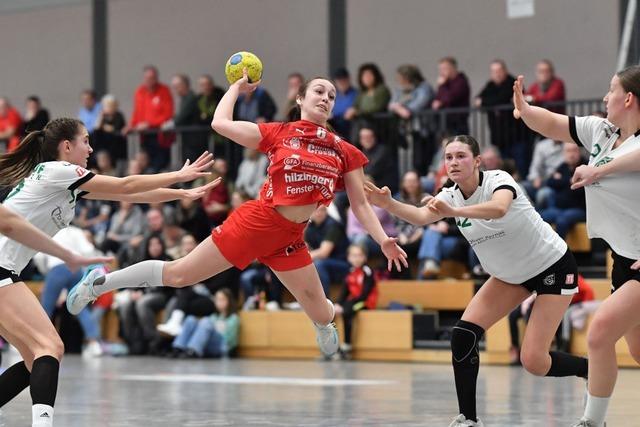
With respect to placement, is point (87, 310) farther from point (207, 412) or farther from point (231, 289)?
point (207, 412)

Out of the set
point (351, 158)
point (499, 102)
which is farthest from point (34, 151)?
point (499, 102)

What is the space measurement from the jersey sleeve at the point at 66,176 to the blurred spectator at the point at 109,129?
1220 cm

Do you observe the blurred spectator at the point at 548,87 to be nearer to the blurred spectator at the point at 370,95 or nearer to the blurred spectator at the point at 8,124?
the blurred spectator at the point at 370,95

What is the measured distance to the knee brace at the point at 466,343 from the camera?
6.92 m

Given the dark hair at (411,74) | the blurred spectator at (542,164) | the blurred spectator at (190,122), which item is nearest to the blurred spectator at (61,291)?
the blurred spectator at (190,122)

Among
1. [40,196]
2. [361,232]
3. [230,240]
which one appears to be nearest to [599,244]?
[361,232]

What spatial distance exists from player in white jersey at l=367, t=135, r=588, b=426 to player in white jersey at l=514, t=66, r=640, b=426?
58 centimetres

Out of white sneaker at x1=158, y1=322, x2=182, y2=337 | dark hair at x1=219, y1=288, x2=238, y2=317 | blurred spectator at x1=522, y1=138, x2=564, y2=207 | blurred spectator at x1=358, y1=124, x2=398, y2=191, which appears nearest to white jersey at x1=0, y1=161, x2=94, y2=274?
dark hair at x1=219, y1=288, x2=238, y2=317

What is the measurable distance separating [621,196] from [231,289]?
9.87 meters

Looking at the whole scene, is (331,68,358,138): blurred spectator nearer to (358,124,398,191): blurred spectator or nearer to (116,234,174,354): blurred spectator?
(358,124,398,191): blurred spectator

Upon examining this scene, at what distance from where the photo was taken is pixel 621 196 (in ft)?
20.5

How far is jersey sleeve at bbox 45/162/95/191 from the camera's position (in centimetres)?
641

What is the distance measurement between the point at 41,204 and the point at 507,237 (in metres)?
2.67

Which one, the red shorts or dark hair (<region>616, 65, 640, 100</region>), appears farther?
the red shorts
